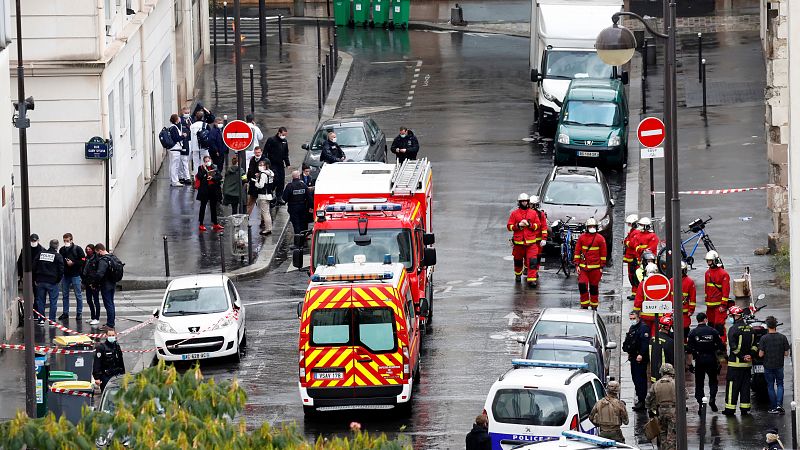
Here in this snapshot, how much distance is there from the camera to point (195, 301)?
2841 cm

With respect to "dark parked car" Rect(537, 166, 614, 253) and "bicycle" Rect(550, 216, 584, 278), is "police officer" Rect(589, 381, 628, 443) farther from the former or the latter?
"dark parked car" Rect(537, 166, 614, 253)

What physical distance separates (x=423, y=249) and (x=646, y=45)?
75.2ft

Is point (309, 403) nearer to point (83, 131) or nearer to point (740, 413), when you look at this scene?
point (740, 413)

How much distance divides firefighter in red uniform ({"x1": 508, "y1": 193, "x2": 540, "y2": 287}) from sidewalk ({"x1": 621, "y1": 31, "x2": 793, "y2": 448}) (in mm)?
1754

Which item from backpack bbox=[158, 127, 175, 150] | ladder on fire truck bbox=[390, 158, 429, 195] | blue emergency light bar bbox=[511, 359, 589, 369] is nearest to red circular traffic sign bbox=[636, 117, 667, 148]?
ladder on fire truck bbox=[390, 158, 429, 195]

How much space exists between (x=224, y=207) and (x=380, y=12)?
24.4 m

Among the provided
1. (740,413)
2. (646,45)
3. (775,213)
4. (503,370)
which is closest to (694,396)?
(740,413)

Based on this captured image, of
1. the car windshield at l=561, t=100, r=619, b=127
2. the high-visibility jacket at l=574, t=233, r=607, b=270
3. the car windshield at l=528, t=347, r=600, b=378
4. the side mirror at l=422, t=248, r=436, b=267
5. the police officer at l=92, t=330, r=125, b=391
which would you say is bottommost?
the police officer at l=92, t=330, r=125, b=391

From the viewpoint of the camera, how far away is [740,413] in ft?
81.5

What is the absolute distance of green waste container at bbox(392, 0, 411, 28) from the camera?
61.9 meters

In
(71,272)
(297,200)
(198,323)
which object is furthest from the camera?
(297,200)

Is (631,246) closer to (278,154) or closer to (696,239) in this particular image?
(696,239)

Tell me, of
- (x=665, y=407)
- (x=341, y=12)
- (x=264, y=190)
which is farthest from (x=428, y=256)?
(x=341, y=12)

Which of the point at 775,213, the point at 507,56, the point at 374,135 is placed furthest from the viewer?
the point at 507,56
